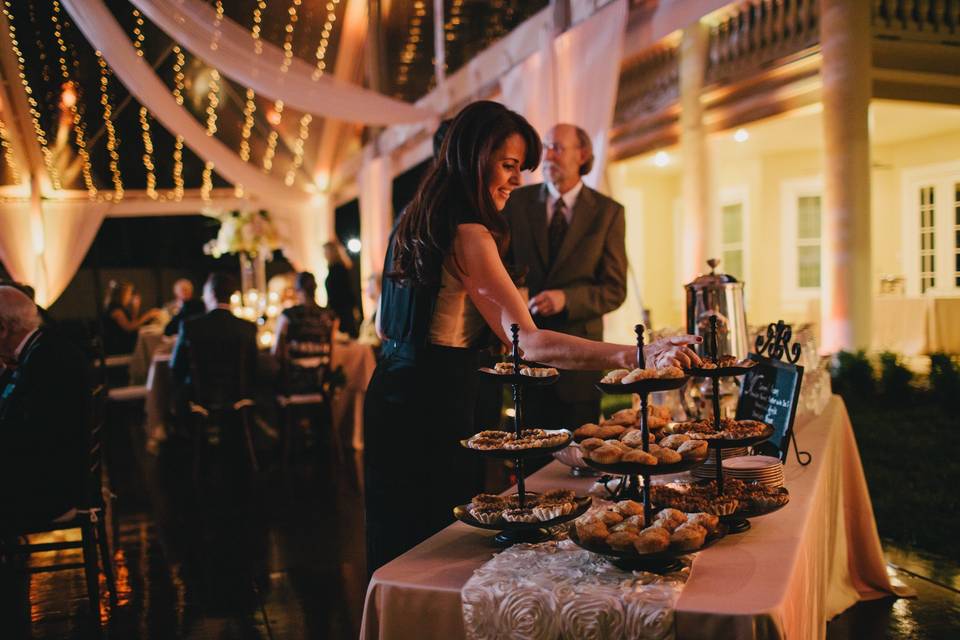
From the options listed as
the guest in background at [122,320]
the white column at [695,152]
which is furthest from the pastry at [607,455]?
the guest in background at [122,320]

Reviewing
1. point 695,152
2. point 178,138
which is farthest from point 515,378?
point 178,138

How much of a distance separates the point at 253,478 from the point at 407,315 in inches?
158

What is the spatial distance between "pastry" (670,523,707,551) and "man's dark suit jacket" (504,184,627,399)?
1.51 meters

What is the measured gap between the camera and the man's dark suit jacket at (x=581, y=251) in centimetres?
281

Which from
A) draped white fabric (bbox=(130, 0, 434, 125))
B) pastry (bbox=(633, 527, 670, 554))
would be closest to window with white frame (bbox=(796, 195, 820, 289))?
draped white fabric (bbox=(130, 0, 434, 125))

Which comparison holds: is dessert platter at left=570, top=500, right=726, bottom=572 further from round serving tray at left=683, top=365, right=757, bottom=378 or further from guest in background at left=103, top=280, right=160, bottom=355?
guest in background at left=103, top=280, right=160, bottom=355

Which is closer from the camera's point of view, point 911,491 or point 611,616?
point 611,616

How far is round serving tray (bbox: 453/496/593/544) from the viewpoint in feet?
4.66

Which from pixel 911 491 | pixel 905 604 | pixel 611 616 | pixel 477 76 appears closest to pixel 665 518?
pixel 611 616

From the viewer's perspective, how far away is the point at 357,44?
9945mm

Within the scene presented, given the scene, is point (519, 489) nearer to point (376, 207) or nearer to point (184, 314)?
point (184, 314)

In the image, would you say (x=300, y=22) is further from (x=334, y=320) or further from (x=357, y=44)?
(x=334, y=320)

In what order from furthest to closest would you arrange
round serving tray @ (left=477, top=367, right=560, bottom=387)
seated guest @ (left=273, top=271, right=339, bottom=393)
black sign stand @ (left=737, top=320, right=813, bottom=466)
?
seated guest @ (left=273, top=271, right=339, bottom=393), black sign stand @ (left=737, top=320, right=813, bottom=466), round serving tray @ (left=477, top=367, right=560, bottom=387)

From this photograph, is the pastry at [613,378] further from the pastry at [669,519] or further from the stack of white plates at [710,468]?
the stack of white plates at [710,468]
